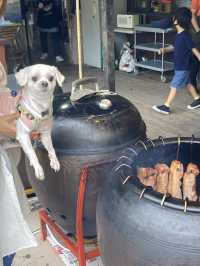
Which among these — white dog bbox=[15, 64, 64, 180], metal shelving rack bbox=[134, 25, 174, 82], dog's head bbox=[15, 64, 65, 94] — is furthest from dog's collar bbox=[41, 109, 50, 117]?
metal shelving rack bbox=[134, 25, 174, 82]

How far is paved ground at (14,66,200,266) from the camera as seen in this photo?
287cm

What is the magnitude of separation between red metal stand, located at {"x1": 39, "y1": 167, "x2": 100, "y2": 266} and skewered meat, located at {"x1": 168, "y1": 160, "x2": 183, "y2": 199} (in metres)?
0.50

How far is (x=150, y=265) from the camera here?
1.58m

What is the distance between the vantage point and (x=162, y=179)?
6.56 ft

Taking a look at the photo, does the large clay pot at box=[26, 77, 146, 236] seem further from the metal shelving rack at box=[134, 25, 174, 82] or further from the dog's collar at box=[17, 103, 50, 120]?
the metal shelving rack at box=[134, 25, 174, 82]

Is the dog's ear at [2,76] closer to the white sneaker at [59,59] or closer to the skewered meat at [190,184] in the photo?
the skewered meat at [190,184]

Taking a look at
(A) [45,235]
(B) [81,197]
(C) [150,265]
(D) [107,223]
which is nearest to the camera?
(C) [150,265]

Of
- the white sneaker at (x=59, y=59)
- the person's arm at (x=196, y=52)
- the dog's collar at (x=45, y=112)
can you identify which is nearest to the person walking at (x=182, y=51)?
the person's arm at (x=196, y=52)

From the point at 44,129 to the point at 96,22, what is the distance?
6931 mm

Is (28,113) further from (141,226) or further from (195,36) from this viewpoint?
(195,36)

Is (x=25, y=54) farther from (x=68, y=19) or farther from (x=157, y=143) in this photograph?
(x=157, y=143)

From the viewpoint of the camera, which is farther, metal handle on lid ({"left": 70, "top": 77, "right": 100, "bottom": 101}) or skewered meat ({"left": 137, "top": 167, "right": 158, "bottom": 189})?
metal handle on lid ({"left": 70, "top": 77, "right": 100, "bottom": 101})

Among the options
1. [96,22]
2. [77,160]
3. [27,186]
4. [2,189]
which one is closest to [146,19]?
[96,22]

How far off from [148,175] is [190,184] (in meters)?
0.22
